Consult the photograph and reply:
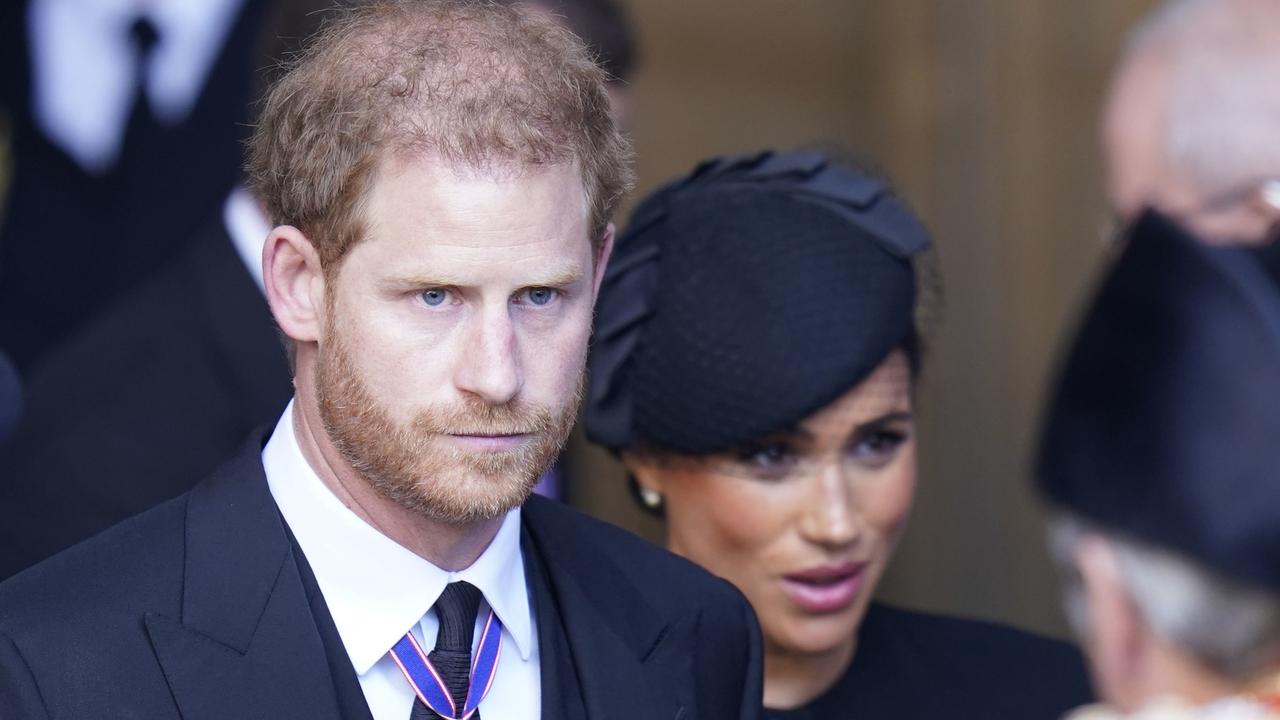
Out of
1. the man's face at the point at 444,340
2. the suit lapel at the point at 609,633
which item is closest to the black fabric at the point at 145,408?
the suit lapel at the point at 609,633

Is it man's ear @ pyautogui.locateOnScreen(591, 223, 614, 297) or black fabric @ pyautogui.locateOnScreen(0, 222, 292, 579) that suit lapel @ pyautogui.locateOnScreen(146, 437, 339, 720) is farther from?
black fabric @ pyautogui.locateOnScreen(0, 222, 292, 579)

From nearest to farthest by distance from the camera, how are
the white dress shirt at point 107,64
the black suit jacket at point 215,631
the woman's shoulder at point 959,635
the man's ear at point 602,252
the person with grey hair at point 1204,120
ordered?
the black suit jacket at point 215,631 → the person with grey hair at point 1204,120 → the man's ear at point 602,252 → the woman's shoulder at point 959,635 → the white dress shirt at point 107,64

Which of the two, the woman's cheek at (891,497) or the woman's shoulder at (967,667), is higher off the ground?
the woman's cheek at (891,497)

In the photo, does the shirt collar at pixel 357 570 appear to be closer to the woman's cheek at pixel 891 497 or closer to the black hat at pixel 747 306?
the black hat at pixel 747 306

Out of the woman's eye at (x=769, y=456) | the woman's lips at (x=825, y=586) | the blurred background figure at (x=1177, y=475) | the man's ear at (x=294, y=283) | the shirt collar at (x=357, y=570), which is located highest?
the blurred background figure at (x=1177, y=475)

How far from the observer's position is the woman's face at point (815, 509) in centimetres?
Result: 311

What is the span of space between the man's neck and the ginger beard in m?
0.04

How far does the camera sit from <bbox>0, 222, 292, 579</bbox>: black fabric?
11.1 feet

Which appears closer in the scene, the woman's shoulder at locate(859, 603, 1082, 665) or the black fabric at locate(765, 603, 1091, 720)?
the black fabric at locate(765, 603, 1091, 720)

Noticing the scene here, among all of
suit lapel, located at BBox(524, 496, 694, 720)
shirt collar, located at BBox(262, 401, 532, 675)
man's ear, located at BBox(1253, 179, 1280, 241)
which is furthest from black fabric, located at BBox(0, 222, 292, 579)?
man's ear, located at BBox(1253, 179, 1280, 241)

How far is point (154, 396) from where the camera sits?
Result: 3.47 m

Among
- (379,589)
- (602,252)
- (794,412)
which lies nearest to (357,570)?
(379,589)

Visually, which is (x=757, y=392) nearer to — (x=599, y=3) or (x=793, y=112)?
(x=599, y=3)

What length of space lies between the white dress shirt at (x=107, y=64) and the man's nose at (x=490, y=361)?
7.91ft
